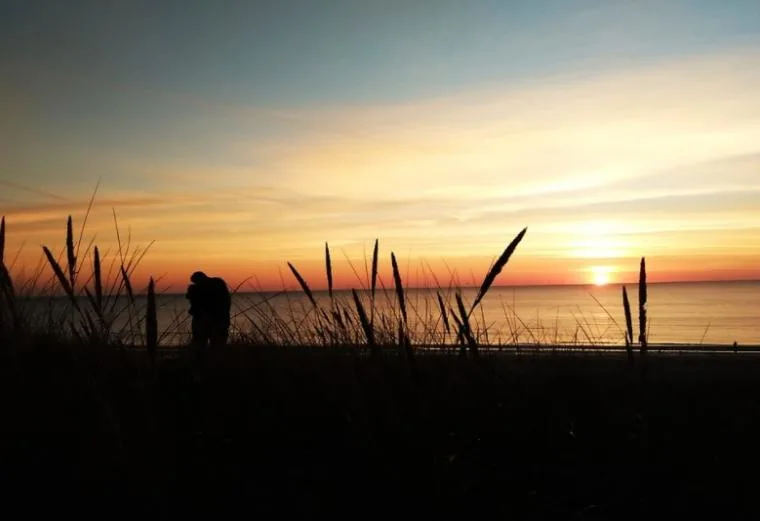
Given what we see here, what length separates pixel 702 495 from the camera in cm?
270

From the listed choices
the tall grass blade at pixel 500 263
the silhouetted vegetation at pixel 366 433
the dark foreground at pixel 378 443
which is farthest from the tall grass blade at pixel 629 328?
the tall grass blade at pixel 500 263

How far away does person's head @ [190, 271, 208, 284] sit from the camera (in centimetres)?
1003

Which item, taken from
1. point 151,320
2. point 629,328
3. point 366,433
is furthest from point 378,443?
point 629,328

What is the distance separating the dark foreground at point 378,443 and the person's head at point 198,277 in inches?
214

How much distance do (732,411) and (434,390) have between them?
1.59 m

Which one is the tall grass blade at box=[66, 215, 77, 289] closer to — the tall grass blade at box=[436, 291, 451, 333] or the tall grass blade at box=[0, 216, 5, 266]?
the tall grass blade at box=[0, 216, 5, 266]

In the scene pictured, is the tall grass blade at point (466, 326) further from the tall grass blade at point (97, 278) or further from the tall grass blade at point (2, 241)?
the tall grass blade at point (2, 241)

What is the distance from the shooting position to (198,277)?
34.0 ft

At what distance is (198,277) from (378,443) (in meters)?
7.72

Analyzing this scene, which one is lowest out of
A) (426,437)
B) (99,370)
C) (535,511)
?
(535,511)

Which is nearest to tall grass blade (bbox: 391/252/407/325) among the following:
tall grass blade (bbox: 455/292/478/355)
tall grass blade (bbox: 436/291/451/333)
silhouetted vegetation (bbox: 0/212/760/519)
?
silhouetted vegetation (bbox: 0/212/760/519)

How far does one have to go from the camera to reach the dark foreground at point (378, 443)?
270 cm

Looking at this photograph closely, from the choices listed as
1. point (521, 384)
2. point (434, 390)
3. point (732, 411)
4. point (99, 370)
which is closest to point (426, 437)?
point (434, 390)

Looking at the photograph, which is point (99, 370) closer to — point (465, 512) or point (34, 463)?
point (34, 463)
